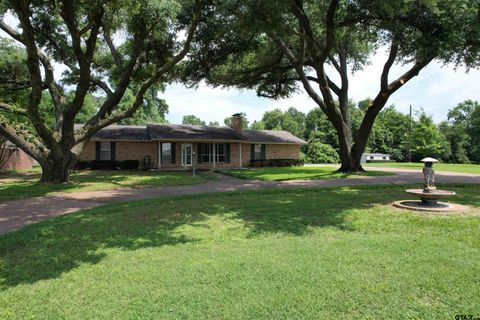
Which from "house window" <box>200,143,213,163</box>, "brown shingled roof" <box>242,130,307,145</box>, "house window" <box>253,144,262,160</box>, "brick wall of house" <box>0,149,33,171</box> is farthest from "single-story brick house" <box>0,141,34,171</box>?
"house window" <box>253,144,262,160</box>

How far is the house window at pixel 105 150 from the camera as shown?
83.5ft

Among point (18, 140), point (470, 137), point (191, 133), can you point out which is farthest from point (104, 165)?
point (470, 137)

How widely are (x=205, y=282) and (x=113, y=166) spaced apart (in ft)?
75.0

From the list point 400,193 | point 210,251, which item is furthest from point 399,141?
point 210,251

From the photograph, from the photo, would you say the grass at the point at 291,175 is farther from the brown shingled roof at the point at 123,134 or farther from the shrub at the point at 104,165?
the shrub at the point at 104,165

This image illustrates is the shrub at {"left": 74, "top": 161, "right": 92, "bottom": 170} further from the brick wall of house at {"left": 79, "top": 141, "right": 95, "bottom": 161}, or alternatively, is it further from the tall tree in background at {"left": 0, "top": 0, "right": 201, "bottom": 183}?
the tall tree in background at {"left": 0, "top": 0, "right": 201, "bottom": 183}

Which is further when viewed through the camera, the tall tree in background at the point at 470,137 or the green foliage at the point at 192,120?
the green foliage at the point at 192,120

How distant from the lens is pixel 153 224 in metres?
7.49

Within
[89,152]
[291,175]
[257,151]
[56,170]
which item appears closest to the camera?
[56,170]

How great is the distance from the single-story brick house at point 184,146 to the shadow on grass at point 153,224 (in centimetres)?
1513

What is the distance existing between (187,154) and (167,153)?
59.6 inches

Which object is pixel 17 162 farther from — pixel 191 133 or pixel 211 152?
pixel 211 152

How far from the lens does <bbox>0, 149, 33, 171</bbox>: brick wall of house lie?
25.1 metres


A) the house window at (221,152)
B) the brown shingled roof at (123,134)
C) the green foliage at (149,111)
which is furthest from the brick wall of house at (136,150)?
the green foliage at (149,111)
